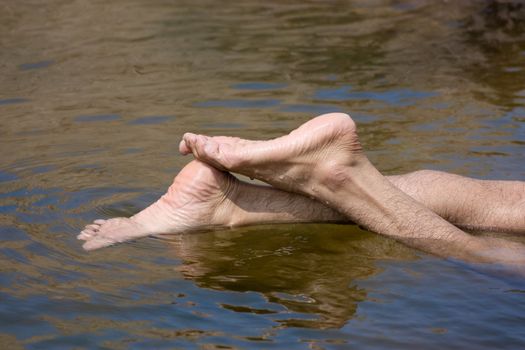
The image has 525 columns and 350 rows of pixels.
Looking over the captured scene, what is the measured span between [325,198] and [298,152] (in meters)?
0.37

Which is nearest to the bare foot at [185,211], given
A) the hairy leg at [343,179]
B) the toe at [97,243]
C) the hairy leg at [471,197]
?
the toe at [97,243]

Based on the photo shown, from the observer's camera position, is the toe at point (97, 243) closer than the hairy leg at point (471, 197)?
Yes

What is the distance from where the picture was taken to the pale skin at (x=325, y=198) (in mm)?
5160

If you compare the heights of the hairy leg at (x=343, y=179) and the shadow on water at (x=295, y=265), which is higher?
the hairy leg at (x=343, y=179)

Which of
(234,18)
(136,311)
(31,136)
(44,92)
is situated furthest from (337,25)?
(136,311)

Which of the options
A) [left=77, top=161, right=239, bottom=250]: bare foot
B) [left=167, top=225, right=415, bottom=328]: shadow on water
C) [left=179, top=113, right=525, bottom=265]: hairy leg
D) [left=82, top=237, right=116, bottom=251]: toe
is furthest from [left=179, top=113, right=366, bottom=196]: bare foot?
[left=82, top=237, right=116, bottom=251]: toe

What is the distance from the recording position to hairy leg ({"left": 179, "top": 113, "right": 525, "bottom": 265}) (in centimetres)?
513

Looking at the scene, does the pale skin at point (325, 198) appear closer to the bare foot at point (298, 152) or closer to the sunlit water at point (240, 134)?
the bare foot at point (298, 152)

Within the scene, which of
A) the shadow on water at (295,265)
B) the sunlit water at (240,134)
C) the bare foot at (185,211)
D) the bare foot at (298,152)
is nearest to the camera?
the sunlit water at (240,134)

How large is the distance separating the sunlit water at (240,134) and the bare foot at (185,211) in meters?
0.09

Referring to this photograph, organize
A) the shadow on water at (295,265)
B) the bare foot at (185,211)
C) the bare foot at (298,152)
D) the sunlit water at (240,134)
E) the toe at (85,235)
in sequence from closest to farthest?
the sunlit water at (240,134)
the shadow on water at (295,265)
the bare foot at (298,152)
the bare foot at (185,211)
the toe at (85,235)

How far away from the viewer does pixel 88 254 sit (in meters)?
5.38

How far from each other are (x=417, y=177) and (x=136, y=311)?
1.97m

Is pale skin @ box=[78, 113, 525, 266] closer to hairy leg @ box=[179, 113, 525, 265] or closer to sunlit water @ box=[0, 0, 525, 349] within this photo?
hairy leg @ box=[179, 113, 525, 265]
